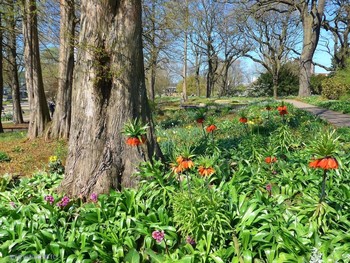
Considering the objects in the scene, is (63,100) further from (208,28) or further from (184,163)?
(208,28)

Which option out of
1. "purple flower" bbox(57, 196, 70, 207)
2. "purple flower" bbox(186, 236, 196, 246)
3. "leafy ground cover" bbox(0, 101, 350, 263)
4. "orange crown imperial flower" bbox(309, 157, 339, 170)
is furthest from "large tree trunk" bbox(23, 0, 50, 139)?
"orange crown imperial flower" bbox(309, 157, 339, 170)

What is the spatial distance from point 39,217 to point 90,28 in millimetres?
2313

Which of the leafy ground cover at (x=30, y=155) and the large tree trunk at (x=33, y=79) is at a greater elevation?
the large tree trunk at (x=33, y=79)

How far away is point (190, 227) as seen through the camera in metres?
2.71

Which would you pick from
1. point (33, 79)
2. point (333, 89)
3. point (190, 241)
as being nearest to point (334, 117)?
point (333, 89)

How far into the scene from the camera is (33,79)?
8.27 metres

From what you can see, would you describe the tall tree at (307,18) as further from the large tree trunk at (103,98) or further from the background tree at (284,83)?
the large tree trunk at (103,98)

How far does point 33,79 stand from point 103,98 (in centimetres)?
555

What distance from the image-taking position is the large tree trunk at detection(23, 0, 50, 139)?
8008 mm

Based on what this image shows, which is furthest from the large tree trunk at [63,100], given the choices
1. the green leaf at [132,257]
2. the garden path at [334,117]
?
the garden path at [334,117]

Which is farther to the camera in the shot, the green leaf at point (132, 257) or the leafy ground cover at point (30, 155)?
the leafy ground cover at point (30, 155)

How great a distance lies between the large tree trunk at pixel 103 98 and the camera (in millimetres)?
3654

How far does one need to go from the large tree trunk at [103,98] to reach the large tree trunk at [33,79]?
4843mm

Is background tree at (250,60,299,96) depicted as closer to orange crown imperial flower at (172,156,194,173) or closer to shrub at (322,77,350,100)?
shrub at (322,77,350,100)
